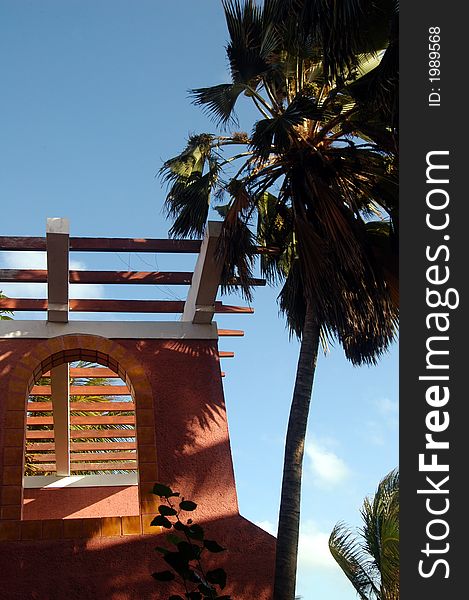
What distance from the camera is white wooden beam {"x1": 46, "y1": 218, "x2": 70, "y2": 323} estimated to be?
27.0ft

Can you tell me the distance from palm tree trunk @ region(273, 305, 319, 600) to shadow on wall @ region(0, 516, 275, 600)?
53 cm

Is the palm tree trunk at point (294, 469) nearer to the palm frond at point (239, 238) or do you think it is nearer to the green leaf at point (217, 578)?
the palm frond at point (239, 238)

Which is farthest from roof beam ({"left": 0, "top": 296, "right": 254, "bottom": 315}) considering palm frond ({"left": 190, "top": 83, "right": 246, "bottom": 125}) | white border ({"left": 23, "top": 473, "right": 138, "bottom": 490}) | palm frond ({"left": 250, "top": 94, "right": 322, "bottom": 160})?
white border ({"left": 23, "top": 473, "right": 138, "bottom": 490})

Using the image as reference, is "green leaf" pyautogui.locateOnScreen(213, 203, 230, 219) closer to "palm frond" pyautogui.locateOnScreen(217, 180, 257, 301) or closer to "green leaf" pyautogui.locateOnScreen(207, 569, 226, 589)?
"palm frond" pyautogui.locateOnScreen(217, 180, 257, 301)

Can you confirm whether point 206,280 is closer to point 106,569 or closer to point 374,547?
point 106,569

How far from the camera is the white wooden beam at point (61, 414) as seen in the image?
34.8 feet

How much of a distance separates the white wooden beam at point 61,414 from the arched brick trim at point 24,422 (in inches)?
63.6

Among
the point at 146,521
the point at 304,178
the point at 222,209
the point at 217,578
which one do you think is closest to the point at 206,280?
the point at 222,209

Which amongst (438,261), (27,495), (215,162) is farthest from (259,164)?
(27,495)

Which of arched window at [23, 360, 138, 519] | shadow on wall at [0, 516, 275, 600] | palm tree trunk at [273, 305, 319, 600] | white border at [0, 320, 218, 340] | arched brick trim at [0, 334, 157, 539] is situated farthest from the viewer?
arched window at [23, 360, 138, 519]

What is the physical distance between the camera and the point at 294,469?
307 inches

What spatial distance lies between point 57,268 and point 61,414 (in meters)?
3.39

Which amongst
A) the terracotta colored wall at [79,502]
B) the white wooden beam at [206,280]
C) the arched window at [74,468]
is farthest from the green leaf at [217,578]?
the terracotta colored wall at [79,502]

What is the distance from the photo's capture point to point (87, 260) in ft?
31.0
